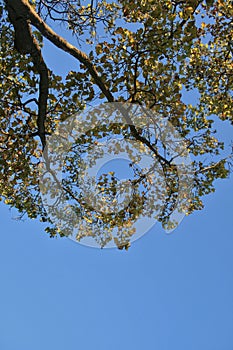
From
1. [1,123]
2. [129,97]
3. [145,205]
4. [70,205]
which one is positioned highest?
[1,123]

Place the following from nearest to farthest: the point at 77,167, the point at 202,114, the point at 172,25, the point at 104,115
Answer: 1. the point at 172,25
2. the point at 104,115
3. the point at 77,167
4. the point at 202,114

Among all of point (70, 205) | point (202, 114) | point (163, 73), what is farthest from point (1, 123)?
point (202, 114)

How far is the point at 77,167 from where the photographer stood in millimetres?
6277

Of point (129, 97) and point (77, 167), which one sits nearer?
point (129, 97)

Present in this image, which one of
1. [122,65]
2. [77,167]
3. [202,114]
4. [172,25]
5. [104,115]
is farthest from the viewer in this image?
[202,114]

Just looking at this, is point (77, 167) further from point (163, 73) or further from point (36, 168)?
point (163, 73)

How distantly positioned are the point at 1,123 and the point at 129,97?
2.26 m

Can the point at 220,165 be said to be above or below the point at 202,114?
below

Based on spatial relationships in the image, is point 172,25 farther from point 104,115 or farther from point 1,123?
point 1,123

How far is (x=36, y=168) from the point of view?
21.4 ft

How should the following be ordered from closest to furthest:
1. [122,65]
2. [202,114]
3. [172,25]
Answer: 1. [172,25]
2. [122,65]
3. [202,114]

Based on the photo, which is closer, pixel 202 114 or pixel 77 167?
pixel 77 167

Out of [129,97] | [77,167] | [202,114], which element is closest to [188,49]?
[129,97]

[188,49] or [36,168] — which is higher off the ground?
[36,168]
